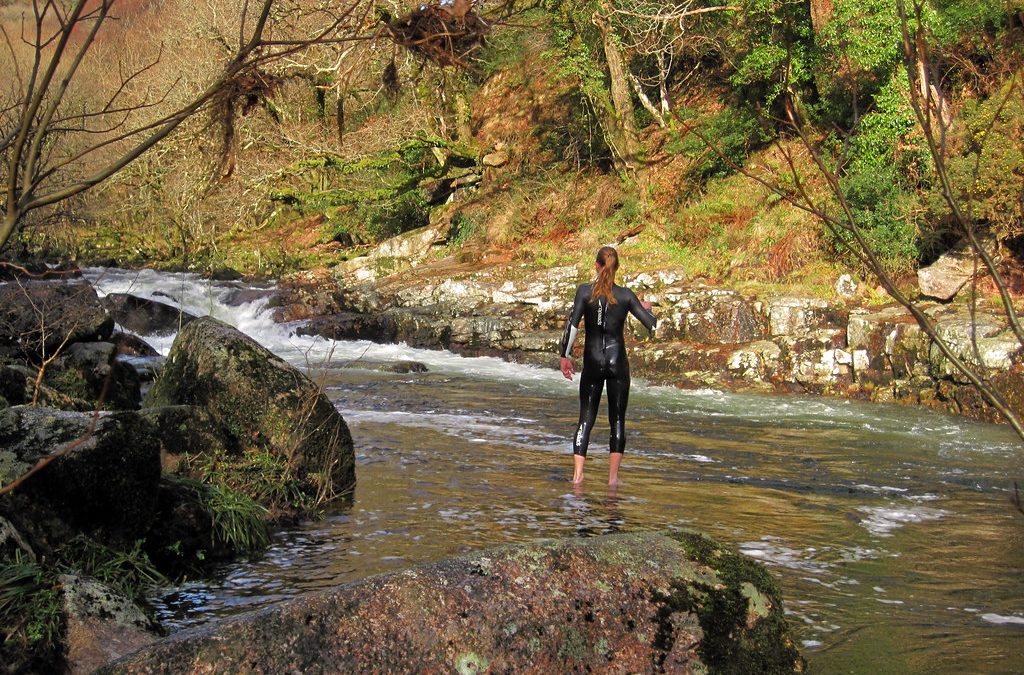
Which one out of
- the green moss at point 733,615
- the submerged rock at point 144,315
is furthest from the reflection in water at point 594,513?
the submerged rock at point 144,315

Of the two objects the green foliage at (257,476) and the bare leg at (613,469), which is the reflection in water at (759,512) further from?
the green foliage at (257,476)

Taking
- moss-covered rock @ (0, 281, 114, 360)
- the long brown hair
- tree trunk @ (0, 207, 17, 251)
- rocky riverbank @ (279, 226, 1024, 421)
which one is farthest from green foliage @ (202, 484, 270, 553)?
rocky riverbank @ (279, 226, 1024, 421)

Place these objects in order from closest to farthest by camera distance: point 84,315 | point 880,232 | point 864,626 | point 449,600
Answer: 1. point 449,600
2. point 864,626
3. point 84,315
4. point 880,232

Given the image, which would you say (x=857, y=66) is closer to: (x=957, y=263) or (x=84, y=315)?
(x=957, y=263)

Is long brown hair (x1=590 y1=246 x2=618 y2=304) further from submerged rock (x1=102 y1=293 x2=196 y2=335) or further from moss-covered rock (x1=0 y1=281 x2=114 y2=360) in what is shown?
submerged rock (x1=102 y1=293 x2=196 y2=335)

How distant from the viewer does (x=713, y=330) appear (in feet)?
58.6

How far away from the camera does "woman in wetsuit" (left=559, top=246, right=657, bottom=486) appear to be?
862cm

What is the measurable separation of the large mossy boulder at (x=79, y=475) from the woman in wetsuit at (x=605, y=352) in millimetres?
Answer: 4087

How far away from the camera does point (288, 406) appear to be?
25.4ft

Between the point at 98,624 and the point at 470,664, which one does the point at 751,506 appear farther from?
the point at 98,624

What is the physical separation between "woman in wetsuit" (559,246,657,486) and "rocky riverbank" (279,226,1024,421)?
19.6 feet

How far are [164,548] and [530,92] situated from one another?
28.7 m

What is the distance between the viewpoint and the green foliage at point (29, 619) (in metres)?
3.96

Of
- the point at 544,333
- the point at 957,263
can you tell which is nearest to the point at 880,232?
the point at 957,263
